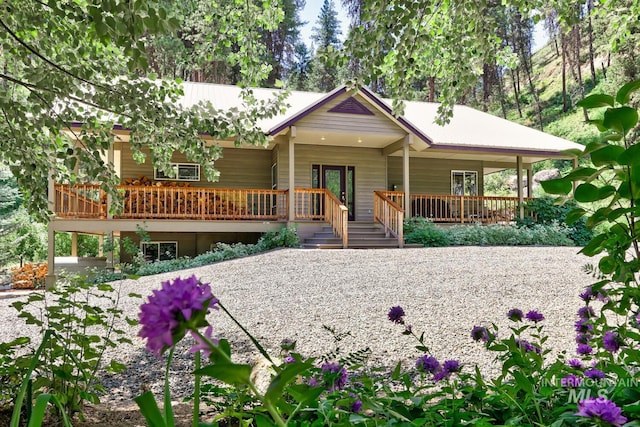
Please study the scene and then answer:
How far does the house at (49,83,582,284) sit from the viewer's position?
1218 cm

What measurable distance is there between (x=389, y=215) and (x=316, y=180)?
3247 mm

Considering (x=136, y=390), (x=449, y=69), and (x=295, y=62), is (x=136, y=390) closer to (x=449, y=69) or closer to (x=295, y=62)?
(x=449, y=69)

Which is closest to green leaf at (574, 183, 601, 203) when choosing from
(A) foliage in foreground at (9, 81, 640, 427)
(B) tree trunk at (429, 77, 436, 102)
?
(A) foliage in foreground at (9, 81, 640, 427)

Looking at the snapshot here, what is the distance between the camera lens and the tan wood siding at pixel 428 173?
16312 mm

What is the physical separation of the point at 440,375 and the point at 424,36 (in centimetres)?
296

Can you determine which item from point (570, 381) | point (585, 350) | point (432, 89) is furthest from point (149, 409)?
point (432, 89)

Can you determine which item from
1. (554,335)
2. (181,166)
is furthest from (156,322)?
(181,166)

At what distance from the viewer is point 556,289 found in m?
6.53

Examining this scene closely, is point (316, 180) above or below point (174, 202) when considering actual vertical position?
above

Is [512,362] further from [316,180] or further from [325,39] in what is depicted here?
[325,39]

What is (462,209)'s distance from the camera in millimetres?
14516

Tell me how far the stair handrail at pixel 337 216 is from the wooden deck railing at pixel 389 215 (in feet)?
4.28

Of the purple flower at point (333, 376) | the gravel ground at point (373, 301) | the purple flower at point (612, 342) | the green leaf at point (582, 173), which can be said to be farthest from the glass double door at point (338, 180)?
the green leaf at point (582, 173)

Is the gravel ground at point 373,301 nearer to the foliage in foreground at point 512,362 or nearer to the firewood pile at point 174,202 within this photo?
the foliage in foreground at point 512,362
